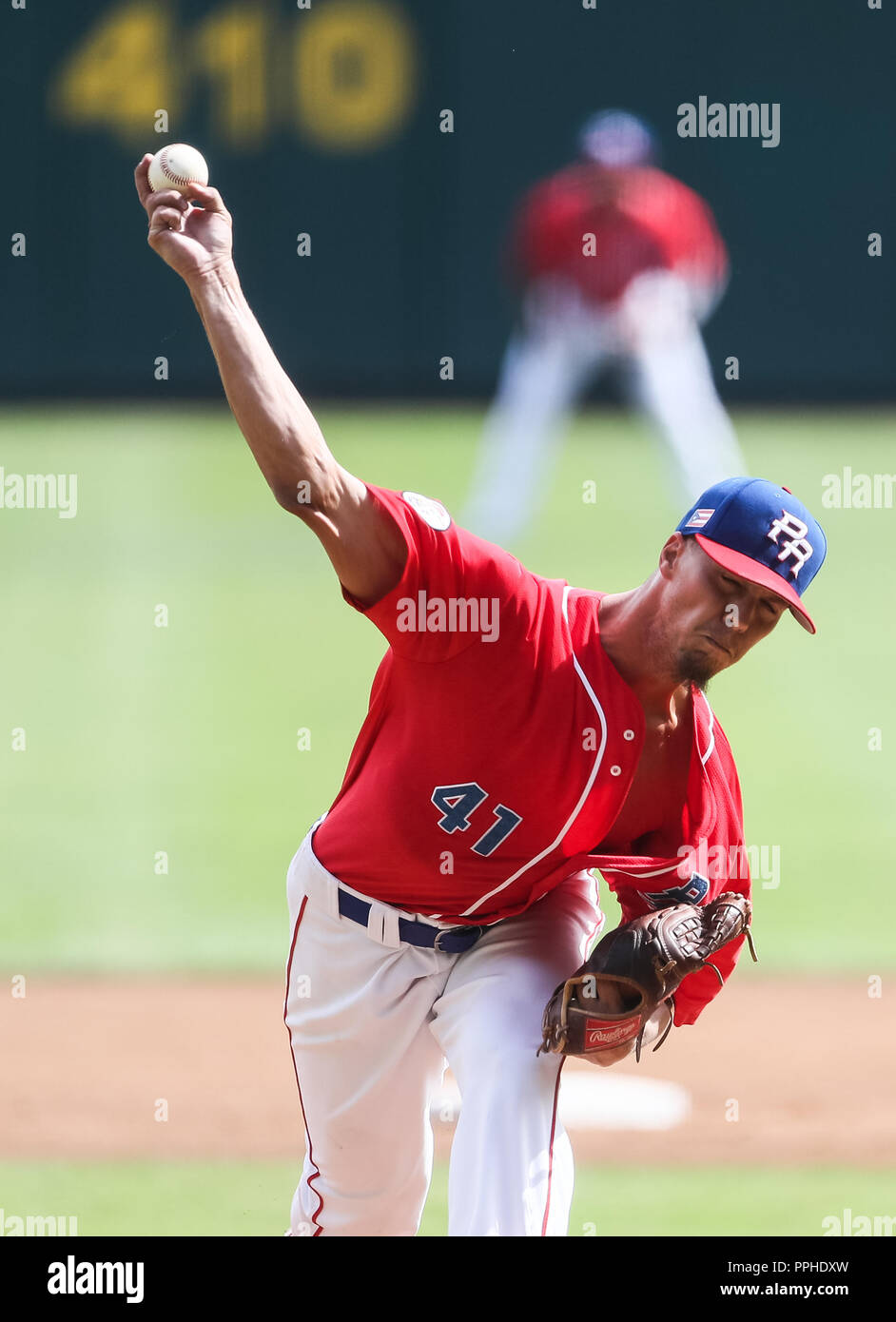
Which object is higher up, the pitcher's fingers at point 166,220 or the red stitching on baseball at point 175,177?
the red stitching on baseball at point 175,177

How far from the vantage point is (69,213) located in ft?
51.6

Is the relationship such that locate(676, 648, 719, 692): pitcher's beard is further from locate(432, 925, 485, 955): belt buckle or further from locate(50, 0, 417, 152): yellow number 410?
locate(50, 0, 417, 152): yellow number 410

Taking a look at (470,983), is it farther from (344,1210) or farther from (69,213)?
(69,213)

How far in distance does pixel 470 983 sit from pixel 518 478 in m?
11.8

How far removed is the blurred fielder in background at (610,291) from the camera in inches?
621

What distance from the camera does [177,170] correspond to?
2922 mm

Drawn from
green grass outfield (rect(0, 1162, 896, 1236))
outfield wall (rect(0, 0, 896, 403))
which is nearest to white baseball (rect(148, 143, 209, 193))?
green grass outfield (rect(0, 1162, 896, 1236))

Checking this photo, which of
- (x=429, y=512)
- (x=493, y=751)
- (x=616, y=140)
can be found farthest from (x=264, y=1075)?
(x=616, y=140)

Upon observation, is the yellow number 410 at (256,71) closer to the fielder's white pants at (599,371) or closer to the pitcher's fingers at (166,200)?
the fielder's white pants at (599,371)

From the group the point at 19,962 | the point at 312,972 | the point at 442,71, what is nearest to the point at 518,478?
the point at 442,71

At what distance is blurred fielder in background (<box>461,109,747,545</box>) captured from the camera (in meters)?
15.8

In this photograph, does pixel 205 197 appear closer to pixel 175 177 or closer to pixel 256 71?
pixel 175 177

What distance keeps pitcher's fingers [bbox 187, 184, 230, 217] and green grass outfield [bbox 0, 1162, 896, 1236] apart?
8.19 feet

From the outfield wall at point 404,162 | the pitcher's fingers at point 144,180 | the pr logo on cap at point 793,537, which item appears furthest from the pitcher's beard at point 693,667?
the outfield wall at point 404,162
